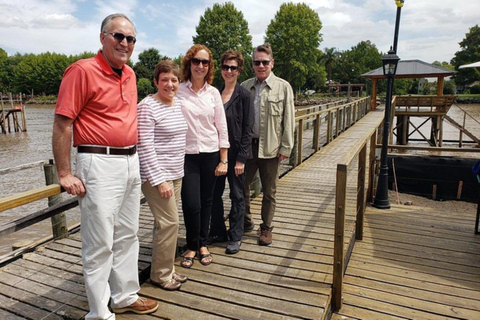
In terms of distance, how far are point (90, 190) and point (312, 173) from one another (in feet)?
16.6

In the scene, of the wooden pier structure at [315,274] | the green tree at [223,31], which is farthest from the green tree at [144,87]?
the wooden pier structure at [315,274]

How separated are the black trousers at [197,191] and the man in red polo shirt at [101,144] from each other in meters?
0.61

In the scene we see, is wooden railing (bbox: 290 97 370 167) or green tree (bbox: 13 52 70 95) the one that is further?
green tree (bbox: 13 52 70 95)

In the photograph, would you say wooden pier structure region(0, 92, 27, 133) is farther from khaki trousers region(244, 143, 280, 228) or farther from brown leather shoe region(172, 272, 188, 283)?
brown leather shoe region(172, 272, 188, 283)

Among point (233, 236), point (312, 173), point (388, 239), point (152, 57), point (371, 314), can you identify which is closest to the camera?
point (371, 314)

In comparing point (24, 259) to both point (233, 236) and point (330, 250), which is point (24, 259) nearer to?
point (233, 236)

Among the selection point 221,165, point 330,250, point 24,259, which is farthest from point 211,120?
point 24,259

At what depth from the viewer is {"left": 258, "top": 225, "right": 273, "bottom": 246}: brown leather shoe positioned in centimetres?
321

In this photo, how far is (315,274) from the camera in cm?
270

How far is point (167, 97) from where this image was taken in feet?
7.41

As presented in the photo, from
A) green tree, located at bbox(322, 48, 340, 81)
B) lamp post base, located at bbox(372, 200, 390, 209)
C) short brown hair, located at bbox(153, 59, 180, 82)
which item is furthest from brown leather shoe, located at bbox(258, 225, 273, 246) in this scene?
green tree, located at bbox(322, 48, 340, 81)

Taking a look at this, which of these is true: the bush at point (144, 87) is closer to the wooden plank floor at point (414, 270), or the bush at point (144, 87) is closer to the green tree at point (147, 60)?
the green tree at point (147, 60)

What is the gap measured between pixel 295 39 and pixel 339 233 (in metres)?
46.2

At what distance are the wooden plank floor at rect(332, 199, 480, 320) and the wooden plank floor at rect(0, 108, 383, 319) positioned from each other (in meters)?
0.27
